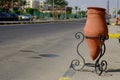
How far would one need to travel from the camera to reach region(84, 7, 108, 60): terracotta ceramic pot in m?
9.88

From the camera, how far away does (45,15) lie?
354 feet

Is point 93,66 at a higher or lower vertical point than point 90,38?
lower

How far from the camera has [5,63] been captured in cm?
1121

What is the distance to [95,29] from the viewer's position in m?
9.92

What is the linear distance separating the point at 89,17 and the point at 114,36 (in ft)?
51.1

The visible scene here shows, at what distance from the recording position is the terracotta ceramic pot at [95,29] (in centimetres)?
988

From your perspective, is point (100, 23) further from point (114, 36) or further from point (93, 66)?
point (114, 36)

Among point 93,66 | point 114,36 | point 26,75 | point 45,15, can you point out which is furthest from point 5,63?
point 45,15

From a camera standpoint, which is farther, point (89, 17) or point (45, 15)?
point (45, 15)

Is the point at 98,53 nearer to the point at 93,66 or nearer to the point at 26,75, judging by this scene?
the point at 93,66

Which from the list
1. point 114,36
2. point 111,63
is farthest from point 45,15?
point 111,63

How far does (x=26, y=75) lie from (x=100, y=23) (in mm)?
2309

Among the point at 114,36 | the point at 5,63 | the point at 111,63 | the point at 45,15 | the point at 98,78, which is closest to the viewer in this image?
the point at 98,78

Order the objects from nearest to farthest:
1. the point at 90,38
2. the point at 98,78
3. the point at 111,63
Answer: the point at 98,78
the point at 90,38
the point at 111,63
